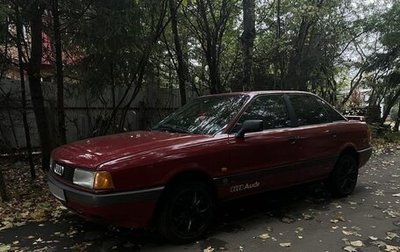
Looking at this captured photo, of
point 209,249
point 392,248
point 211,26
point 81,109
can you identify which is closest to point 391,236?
point 392,248

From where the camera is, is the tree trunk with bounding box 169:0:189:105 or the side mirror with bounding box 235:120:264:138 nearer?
the side mirror with bounding box 235:120:264:138

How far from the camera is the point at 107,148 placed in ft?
14.2

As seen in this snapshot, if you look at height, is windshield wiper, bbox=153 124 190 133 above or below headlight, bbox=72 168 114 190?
above

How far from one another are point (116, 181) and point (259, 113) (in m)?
2.25

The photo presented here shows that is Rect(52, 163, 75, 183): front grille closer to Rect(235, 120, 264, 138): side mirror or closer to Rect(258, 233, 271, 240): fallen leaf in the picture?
Rect(235, 120, 264, 138): side mirror

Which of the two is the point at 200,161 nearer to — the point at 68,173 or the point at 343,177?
the point at 68,173

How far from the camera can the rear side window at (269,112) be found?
522 centimetres

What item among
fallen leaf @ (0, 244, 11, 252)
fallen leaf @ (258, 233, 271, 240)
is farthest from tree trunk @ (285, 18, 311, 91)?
fallen leaf @ (0, 244, 11, 252)

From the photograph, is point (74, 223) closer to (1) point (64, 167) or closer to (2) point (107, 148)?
(1) point (64, 167)

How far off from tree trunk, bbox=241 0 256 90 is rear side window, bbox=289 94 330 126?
4181 mm

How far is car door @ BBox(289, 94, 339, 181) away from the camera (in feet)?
18.7

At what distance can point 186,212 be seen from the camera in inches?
174

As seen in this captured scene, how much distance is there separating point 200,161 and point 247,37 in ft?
21.0

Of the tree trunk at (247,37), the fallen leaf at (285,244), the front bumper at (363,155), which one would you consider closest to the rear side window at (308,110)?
the front bumper at (363,155)
